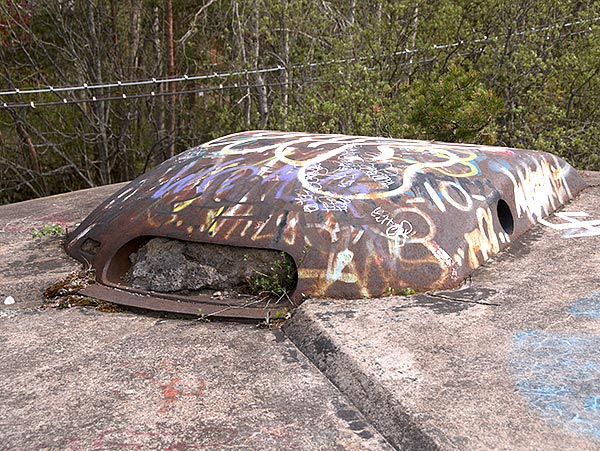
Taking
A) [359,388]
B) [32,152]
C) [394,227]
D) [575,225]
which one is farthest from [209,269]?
[32,152]

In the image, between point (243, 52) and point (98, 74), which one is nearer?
point (243, 52)

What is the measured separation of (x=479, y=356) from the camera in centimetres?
288

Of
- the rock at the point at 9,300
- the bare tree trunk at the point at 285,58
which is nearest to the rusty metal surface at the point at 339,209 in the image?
the rock at the point at 9,300

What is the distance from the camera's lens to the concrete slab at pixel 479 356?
2.32 m

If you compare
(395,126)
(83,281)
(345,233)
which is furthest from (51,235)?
(395,126)

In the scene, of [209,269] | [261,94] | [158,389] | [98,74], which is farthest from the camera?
[98,74]

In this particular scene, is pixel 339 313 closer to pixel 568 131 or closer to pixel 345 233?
pixel 345 233

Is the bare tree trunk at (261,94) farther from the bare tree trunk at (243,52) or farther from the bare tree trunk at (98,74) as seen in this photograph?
the bare tree trunk at (98,74)

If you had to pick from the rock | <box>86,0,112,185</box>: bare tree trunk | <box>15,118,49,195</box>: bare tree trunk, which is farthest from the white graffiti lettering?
<box>15,118,49,195</box>: bare tree trunk

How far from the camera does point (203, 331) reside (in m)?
3.51

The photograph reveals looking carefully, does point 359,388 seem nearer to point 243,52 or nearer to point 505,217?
point 505,217

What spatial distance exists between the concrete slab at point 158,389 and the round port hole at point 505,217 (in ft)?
7.23

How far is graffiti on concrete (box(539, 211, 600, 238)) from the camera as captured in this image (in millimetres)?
4781

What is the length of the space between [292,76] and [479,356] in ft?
27.0
